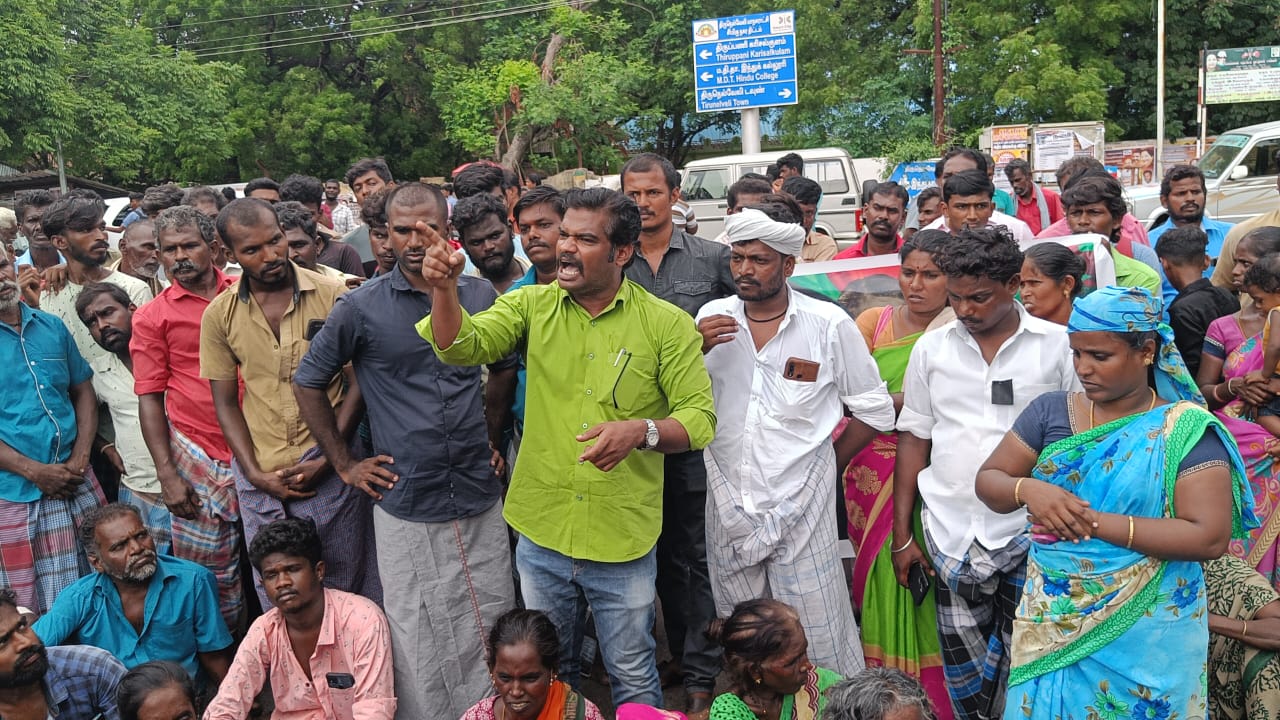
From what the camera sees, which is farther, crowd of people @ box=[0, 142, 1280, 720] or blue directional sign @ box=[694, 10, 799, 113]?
blue directional sign @ box=[694, 10, 799, 113]

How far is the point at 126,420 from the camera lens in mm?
4820

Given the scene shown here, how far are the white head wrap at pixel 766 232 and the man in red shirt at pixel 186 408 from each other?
7.23 ft

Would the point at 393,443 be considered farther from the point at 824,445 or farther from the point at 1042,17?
the point at 1042,17

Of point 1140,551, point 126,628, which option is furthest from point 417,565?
point 1140,551

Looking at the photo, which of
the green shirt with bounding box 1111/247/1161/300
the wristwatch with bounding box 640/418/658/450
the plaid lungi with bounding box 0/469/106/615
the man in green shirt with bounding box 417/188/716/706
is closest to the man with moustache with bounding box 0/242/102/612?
the plaid lungi with bounding box 0/469/106/615

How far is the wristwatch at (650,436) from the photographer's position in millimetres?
3096

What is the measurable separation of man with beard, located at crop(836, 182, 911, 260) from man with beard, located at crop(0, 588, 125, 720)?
14.5 feet

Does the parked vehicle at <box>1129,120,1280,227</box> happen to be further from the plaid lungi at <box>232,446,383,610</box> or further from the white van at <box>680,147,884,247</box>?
the plaid lungi at <box>232,446,383,610</box>

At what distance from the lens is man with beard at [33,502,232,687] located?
4.19 metres

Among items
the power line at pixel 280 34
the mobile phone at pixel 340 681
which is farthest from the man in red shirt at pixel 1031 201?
the power line at pixel 280 34

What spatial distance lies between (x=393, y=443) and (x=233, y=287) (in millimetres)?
985

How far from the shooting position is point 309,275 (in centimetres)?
420

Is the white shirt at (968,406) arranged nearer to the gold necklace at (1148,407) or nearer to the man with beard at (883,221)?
the gold necklace at (1148,407)

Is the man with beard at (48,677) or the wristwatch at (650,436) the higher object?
the wristwatch at (650,436)
